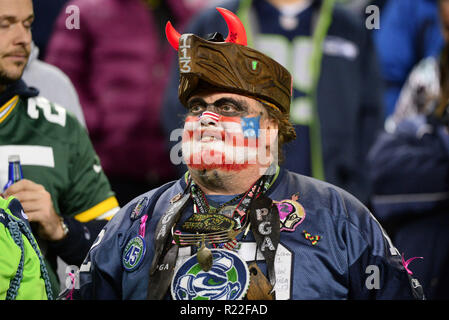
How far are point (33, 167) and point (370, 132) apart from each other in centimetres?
205

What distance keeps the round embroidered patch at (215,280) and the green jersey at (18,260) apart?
49 centimetres

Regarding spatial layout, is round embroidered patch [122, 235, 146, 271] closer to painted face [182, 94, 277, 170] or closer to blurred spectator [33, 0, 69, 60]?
painted face [182, 94, 277, 170]

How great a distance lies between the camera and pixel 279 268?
123 inches

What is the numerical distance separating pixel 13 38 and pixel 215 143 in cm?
99

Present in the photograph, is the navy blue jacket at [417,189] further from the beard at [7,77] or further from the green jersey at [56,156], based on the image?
the beard at [7,77]

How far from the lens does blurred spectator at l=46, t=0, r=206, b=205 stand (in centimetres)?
538

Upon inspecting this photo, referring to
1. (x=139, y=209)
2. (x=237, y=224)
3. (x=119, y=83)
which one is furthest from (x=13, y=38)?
(x=119, y=83)

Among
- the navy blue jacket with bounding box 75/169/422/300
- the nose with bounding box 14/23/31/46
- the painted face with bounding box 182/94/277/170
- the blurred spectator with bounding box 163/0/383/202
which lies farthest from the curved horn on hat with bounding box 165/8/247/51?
the blurred spectator with bounding box 163/0/383/202

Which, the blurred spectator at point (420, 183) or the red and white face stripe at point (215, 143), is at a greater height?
the red and white face stripe at point (215, 143)

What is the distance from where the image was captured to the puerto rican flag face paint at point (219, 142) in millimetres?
3223

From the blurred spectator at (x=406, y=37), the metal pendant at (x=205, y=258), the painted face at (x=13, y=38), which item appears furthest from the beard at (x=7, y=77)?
the blurred spectator at (x=406, y=37)

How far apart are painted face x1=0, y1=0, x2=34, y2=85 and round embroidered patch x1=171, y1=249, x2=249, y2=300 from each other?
1.12m

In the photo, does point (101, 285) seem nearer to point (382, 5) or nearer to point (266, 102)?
point (266, 102)
